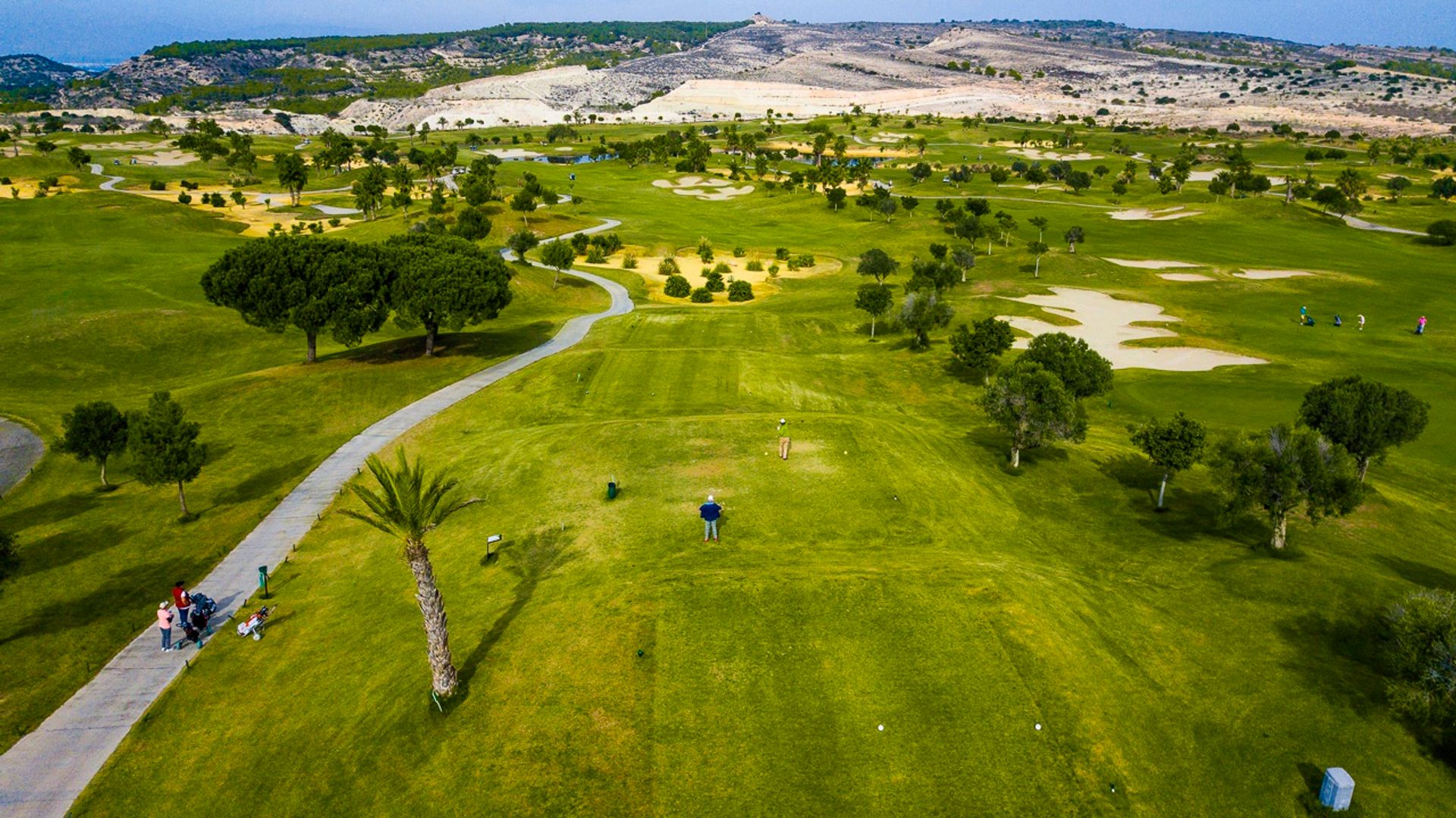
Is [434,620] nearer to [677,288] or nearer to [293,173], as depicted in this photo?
[677,288]

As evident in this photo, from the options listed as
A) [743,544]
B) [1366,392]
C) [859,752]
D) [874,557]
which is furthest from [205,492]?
[1366,392]

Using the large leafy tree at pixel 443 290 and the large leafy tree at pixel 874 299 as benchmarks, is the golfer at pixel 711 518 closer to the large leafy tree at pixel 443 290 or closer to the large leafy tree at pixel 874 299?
the large leafy tree at pixel 443 290

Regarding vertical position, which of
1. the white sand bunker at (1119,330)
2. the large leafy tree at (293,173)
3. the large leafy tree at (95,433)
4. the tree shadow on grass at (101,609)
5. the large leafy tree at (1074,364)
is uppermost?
the large leafy tree at (293,173)

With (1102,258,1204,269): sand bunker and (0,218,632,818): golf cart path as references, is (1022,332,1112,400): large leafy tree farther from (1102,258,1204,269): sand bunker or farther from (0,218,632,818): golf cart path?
(1102,258,1204,269): sand bunker

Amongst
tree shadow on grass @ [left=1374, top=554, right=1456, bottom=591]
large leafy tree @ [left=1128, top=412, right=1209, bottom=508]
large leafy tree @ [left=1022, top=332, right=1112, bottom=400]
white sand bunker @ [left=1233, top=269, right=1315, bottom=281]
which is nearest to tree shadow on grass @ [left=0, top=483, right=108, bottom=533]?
A: large leafy tree @ [left=1022, top=332, right=1112, bottom=400]

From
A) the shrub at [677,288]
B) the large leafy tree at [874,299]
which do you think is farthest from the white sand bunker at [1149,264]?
the shrub at [677,288]

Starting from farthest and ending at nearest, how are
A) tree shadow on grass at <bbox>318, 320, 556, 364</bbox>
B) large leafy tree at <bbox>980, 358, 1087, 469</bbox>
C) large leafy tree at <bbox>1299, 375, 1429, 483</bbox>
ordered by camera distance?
1. tree shadow on grass at <bbox>318, 320, 556, 364</bbox>
2. large leafy tree at <bbox>980, 358, 1087, 469</bbox>
3. large leafy tree at <bbox>1299, 375, 1429, 483</bbox>
